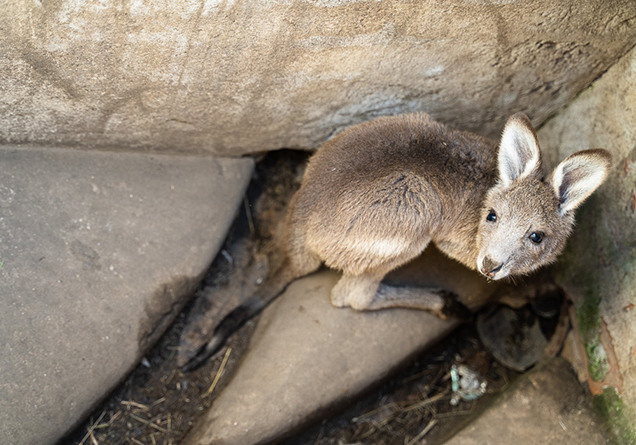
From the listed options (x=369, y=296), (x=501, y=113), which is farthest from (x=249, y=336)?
(x=501, y=113)

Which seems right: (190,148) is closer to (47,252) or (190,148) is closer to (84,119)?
(84,119)

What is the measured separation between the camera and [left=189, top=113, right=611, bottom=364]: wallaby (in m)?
3.02

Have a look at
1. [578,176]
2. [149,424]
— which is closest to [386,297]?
[578,176]

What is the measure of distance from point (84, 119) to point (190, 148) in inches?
31.3

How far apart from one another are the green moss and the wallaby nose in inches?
51.5

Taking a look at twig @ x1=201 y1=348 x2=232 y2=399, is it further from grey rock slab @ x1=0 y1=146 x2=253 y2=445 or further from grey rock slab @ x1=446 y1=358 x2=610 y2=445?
grey rock slab @ x1=446 y1=358 x2=610 y2=445

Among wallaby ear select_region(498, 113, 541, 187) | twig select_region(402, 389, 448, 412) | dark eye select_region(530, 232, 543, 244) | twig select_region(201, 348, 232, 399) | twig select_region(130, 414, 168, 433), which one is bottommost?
twig select_region(130, 414, 168, 433)

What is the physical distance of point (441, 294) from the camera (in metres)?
3.93

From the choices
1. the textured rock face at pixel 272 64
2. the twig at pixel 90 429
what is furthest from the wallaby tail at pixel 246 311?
the textured rock face at pixel 272 64

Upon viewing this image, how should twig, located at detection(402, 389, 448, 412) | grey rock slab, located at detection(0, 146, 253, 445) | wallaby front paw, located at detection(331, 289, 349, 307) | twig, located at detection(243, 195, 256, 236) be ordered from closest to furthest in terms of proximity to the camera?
grey rock slab, located at detection(0, 146, 253, 445) < wallaby front paw, located at detection(331, 289, 349, 307) < twig, located at detection(402, 389, 448, 412) < twig, located at detection(243, 195, 256, 236)

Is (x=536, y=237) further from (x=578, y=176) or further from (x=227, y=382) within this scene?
(x=227, y=382)

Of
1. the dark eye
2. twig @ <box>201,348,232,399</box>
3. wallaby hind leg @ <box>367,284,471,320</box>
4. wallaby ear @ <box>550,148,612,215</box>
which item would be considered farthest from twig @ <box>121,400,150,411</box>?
wallaby ear @ <box>550,148,612,215</box>

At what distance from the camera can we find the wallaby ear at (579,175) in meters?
2.78

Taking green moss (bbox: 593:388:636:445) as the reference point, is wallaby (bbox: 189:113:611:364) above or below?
above
